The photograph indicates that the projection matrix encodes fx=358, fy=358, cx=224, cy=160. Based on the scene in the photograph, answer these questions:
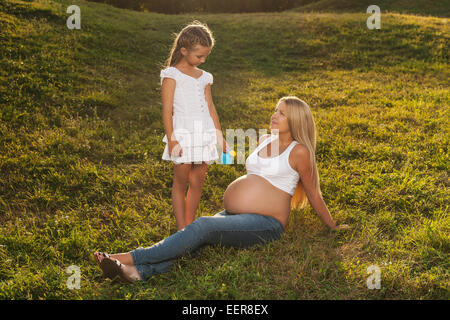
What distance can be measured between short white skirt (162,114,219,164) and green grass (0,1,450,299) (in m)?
0.90

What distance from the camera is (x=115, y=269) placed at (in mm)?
2840

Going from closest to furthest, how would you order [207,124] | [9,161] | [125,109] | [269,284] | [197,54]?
[269,284]
[197,54]
[207,124]
[9,161]
[125,109]

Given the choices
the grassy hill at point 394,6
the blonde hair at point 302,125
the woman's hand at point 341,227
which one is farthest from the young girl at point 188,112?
the grassy hill at point 394,6

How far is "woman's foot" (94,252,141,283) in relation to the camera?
2.81m

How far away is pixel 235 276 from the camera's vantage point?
3.02 metres

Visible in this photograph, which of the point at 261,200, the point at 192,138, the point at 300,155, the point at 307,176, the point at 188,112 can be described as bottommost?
the point at 261,200

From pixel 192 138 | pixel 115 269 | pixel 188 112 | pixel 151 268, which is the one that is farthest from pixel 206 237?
pixel 188 112

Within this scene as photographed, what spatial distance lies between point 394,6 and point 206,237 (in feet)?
83.0

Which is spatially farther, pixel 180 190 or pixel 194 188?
pixel 194 188

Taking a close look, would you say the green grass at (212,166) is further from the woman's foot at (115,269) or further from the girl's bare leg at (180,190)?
the girl's bare leg at (180,190)

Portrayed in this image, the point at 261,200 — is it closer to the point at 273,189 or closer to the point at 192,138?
the point at 273,189
